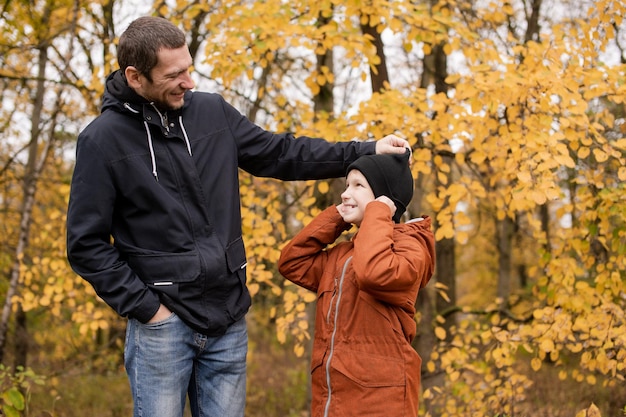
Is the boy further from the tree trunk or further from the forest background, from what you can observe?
the tree trunk

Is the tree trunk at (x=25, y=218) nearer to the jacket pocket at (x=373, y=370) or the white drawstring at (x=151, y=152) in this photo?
the white drawstring at (x=151, y=152)

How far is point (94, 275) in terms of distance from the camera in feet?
7.18

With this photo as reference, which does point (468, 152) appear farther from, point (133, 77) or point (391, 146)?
point (133, 77)

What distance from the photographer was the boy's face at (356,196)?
2.44m

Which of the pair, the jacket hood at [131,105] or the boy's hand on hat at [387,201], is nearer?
the jacket hood at [131,105]

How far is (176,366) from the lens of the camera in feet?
7.63

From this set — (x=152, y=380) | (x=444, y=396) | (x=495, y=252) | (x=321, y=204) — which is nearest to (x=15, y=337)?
(x=321, y=204)

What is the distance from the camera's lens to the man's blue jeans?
7.52ft

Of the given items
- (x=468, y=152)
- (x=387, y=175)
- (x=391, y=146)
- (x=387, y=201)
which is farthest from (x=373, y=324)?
(x=468, y=152)

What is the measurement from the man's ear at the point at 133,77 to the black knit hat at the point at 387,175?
0.84 meters

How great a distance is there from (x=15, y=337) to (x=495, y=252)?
9.85 meters

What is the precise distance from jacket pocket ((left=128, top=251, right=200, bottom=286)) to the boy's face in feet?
2.03

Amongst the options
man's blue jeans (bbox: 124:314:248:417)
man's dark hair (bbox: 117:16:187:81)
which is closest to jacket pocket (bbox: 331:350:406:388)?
man's blue jeans (bbox: 124:314:248:417)

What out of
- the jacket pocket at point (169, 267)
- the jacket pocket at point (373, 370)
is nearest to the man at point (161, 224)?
the jacket pocket at point (169, 267)
